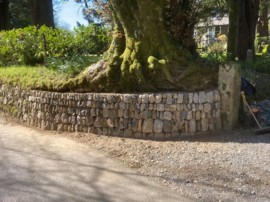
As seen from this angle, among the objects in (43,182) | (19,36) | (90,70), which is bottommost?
(43,182)

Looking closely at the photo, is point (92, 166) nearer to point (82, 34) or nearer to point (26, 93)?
point (26, 93)

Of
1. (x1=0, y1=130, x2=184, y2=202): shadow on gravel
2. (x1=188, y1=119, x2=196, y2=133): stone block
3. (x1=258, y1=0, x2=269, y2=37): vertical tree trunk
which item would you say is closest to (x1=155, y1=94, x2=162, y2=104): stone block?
(x1=188, y1=119, x2=196, y2=133): stone block

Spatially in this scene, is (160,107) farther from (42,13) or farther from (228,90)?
(42,13)

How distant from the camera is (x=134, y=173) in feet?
17.9

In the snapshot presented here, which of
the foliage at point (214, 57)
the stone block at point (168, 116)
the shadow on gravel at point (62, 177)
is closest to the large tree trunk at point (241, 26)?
the foliage at point (214, 57)

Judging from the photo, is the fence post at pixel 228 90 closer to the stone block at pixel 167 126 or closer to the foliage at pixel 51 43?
the stone block at pixel 167 126

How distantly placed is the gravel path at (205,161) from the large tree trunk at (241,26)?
26.9 ft

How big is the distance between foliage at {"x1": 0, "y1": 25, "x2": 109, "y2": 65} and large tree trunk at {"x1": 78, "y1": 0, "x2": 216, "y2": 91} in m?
2.89

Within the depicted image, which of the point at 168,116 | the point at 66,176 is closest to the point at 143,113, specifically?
the point at 168,116

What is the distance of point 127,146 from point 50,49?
4892 millimetres

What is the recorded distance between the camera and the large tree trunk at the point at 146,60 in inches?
283

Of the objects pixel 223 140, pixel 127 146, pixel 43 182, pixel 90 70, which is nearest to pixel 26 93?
pixel 90 70

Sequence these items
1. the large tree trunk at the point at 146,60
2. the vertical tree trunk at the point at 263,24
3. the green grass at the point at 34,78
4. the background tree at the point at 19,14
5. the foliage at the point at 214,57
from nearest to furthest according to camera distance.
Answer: the large tree trunk at the point at 146,60 < the foliage at the point at 214,57 < the green grass at the point at 34,78 < the background tree at the point at 19,14 < the vertical tree trunk at the point at 263,24

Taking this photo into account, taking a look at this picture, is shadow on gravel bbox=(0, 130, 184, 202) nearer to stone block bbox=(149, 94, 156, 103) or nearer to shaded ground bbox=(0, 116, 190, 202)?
shaded ground bbox=(0, 116, 190, 202)
